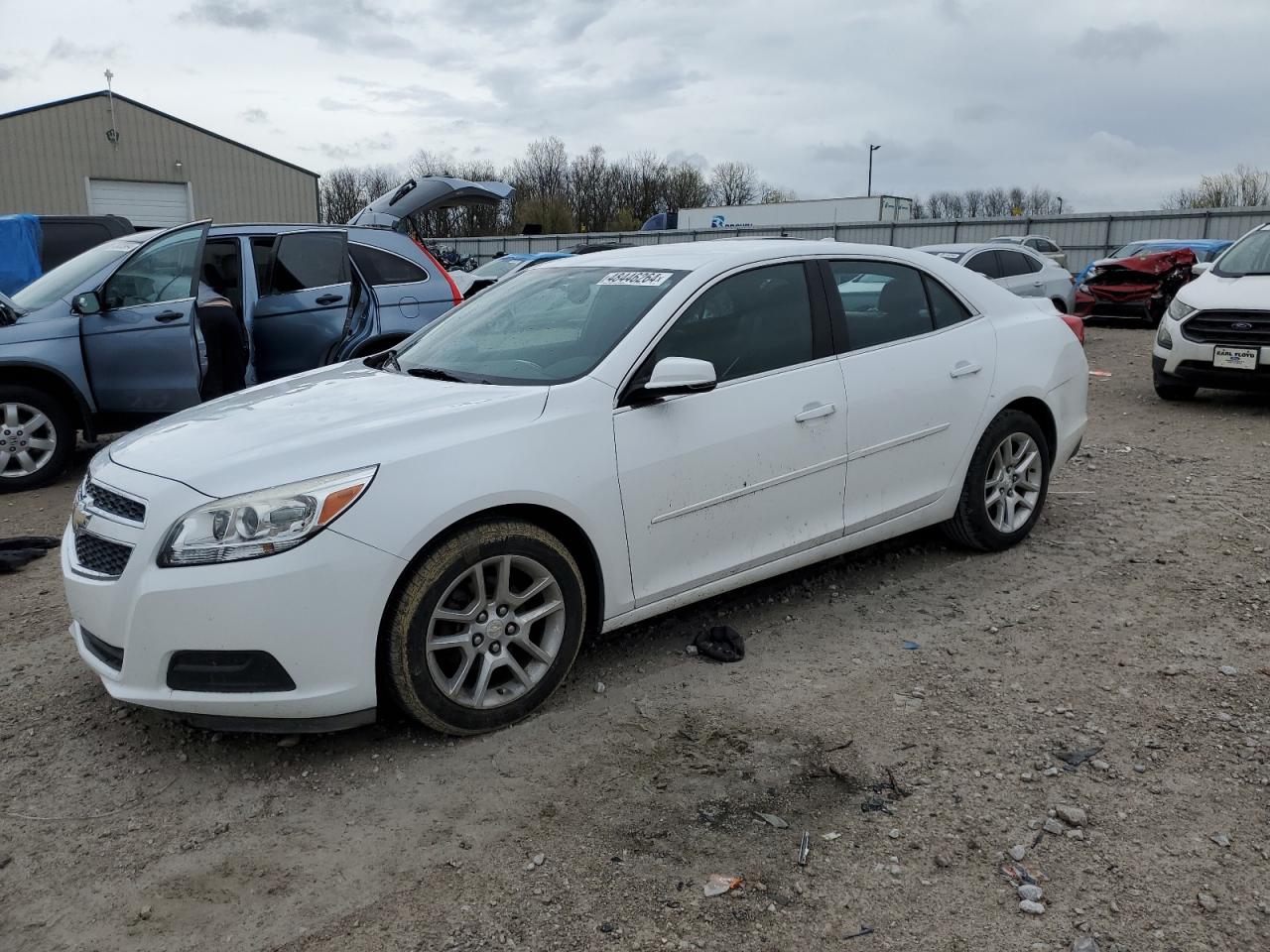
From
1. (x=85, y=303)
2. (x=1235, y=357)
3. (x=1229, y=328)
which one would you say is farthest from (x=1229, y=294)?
(x=85, y=303)

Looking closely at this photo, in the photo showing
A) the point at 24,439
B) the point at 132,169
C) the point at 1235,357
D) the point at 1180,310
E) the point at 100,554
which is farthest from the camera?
the point at 132,169

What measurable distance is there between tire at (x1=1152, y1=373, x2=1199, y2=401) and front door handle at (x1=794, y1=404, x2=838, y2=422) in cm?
676

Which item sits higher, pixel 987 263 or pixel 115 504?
pixel 987 263

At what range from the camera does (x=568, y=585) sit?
353 centimetres

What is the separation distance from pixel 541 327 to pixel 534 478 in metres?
1.02

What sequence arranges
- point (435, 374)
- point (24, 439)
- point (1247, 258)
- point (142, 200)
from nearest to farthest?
point (435, 374), point (24, 439), point (1247, 258), point (142, 200)

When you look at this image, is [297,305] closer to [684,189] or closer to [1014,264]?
[1014,264]

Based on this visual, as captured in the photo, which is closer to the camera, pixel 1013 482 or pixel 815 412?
pixel 815 412

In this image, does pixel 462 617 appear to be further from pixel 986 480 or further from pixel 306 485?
pixel 986 480

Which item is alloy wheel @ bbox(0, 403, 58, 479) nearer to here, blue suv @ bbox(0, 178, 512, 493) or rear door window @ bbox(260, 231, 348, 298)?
blue suv @ bbox(0, 178, 512, 493)

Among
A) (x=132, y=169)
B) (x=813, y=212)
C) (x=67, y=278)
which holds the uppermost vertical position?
(x=132, y=169)

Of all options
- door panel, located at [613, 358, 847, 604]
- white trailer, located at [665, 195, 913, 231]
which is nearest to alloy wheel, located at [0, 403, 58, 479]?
door panel, located at [613, 358, 847, 604]

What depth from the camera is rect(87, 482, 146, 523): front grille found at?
10.5 feet

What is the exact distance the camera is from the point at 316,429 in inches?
133
